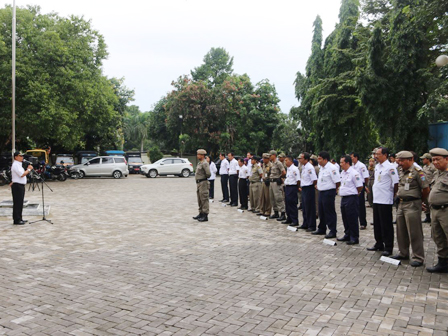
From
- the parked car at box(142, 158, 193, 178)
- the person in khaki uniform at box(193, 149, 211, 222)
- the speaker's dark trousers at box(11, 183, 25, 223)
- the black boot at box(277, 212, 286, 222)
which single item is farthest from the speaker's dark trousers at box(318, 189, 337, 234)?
the parked car at box(142, 158, 193, 178)

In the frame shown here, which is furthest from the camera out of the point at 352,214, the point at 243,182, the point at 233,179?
the point at 233,179

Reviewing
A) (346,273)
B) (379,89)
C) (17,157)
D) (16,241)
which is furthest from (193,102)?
(346,273)

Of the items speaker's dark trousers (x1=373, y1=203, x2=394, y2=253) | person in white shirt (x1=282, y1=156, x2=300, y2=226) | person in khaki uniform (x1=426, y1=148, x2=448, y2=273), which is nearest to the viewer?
person in khaki uniform (x1=426, y1=148, x2=448, y2=273)

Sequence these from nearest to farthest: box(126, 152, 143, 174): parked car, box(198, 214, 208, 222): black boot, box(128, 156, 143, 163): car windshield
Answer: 1. box(198, 214, 208, 222): black boot
2. box(126, 152, 143, 174): parked car
3. box(128, 156, 143, 163): car windshield

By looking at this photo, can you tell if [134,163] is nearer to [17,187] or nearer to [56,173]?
[56,173]

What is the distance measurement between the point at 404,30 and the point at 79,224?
11.8 m

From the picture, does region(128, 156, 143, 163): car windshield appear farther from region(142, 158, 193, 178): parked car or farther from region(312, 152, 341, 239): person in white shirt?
region(312, 152, 341, 239): person in white shirt

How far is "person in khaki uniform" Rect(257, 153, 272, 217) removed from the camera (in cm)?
1170

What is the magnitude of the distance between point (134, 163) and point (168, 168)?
713 centimetres

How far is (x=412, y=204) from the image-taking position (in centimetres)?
635

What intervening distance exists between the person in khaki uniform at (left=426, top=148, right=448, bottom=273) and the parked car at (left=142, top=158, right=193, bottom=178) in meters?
25.5

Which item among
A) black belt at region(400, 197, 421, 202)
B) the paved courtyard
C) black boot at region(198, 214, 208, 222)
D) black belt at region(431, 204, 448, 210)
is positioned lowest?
the paved courtyard

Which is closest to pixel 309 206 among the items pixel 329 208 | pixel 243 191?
A: pixel 329 208

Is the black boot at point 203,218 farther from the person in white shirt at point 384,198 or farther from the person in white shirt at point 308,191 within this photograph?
the person in white shirt at point 384,198
